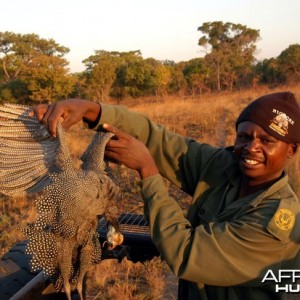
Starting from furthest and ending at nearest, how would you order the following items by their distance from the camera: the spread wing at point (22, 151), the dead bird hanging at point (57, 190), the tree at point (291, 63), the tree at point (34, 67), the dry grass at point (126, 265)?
the tree at point (291, 63) < the tree at point (34, 67) < the dry grass at point (126, 265) < the spread wing at point (22, 151) < the dead bird hanging at point (57, 190)

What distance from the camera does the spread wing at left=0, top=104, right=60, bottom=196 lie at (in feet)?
6.99

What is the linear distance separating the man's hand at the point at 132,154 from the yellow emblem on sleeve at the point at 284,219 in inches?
22.6

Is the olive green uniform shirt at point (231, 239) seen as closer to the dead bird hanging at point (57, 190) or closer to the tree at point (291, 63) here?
the dead bird hanging at point (57, 190)

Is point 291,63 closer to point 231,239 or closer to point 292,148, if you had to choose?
point 292,148

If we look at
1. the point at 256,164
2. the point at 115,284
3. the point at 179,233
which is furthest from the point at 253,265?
the point at 115,284

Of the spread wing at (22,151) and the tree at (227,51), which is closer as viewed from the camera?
the spread wing at (22,151)

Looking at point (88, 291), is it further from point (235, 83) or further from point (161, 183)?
point (235, 83)

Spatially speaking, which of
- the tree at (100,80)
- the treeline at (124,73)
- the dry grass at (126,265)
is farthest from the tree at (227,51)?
the dry grass at (126,265)

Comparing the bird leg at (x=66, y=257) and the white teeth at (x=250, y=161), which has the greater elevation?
the white teeth at (x=250, y=161)

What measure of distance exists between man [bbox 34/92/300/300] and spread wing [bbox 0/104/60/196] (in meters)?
0.12

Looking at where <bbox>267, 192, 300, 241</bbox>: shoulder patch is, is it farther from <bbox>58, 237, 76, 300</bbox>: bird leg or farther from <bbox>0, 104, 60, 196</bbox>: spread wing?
<bbox>0, 104, 60, 196</bbox>: spread wing

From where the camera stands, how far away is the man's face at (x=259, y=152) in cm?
199

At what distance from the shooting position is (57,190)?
191 cm

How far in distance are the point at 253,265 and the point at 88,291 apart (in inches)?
90.5
